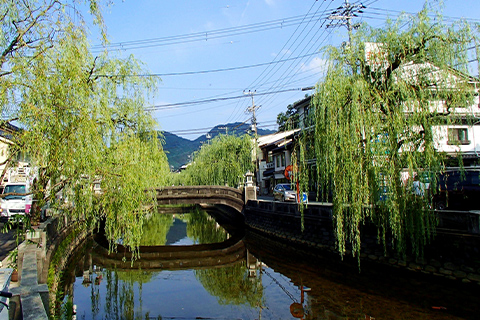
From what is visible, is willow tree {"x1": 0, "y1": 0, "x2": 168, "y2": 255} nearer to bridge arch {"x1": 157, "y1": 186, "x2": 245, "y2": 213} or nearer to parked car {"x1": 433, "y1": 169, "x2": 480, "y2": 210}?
parked car {"x1": 433, "y1": 169, "x2": 480, "y2": 210}

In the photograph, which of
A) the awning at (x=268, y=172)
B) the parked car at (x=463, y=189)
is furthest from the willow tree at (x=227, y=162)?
the parked car at (x=463, y=189)

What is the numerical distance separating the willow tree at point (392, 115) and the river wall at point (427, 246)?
531 mm

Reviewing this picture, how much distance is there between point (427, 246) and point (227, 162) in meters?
30.8

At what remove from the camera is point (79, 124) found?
8055 mm

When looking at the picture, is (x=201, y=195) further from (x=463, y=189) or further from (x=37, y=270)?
(x=37, y=270)

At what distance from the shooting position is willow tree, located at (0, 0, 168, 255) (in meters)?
7.19

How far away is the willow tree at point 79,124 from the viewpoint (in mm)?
7191

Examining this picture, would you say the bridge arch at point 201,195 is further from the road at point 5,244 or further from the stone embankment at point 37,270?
the road at point 5,244

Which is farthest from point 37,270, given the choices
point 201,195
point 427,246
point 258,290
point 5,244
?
point 201,195

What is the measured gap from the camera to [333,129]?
434 inches

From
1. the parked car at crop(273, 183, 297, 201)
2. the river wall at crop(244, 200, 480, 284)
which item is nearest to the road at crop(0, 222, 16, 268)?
the river wall at crop(244, 200, 480, 284)

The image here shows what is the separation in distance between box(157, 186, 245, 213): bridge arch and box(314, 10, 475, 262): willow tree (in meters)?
15.6

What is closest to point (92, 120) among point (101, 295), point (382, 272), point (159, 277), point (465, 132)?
point (101, 295)

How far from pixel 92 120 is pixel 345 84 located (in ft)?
23.3
